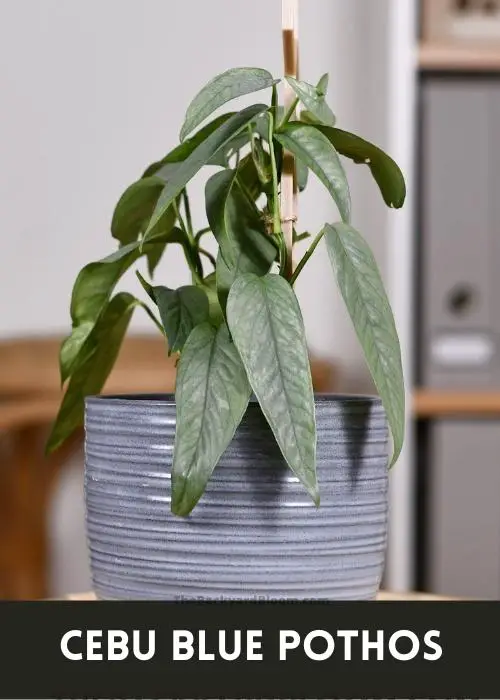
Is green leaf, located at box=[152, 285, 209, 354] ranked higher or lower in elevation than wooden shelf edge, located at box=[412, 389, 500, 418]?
higher

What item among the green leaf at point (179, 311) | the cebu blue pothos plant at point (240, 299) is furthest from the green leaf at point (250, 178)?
the green leaf at point (179, 311)

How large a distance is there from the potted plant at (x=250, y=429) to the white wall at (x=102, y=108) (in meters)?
1.18

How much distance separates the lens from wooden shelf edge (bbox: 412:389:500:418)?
1.63 metres

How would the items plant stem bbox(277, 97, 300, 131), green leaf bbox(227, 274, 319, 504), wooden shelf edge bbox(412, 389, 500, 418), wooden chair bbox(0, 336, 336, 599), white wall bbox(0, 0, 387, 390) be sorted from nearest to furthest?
green leaf bbox(227, 274, 319, 504) < plant stem bbox(277, 97, 300, 131) < wooden shelf edge bbox(412, 389, 500, 418) < wooden chair bbox(0, 336, 336, 599) < white wall bbox(0, 0, 387, 390)

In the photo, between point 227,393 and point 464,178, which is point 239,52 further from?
point 227,393

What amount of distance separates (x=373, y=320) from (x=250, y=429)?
10 cm

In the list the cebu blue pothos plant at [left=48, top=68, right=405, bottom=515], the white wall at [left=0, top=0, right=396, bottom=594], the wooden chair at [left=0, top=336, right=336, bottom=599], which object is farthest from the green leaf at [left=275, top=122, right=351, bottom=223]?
the white wall at [left=0, top=0, right=396, bottom=594]

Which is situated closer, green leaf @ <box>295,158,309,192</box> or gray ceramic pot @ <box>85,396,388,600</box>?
gray ceramic pot @ <box>85,396,388,600</box>

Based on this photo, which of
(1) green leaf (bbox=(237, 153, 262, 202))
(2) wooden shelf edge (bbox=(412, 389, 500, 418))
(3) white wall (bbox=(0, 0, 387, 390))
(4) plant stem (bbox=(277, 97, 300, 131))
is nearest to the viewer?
(4) plant stem (bbox=(277, 97, 300, 131))

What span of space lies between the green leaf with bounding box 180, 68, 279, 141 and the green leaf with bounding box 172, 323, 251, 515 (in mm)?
139

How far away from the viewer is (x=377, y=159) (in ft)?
2.37

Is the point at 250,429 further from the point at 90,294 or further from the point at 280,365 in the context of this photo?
the point at 90,294

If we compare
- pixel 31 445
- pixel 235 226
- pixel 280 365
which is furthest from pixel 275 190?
pixel 31 445

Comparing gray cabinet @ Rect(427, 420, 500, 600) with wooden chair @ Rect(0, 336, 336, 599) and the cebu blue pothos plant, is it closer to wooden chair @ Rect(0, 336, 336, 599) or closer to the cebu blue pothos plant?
wooden chair @ Rect(0, 336, 336, 599)
